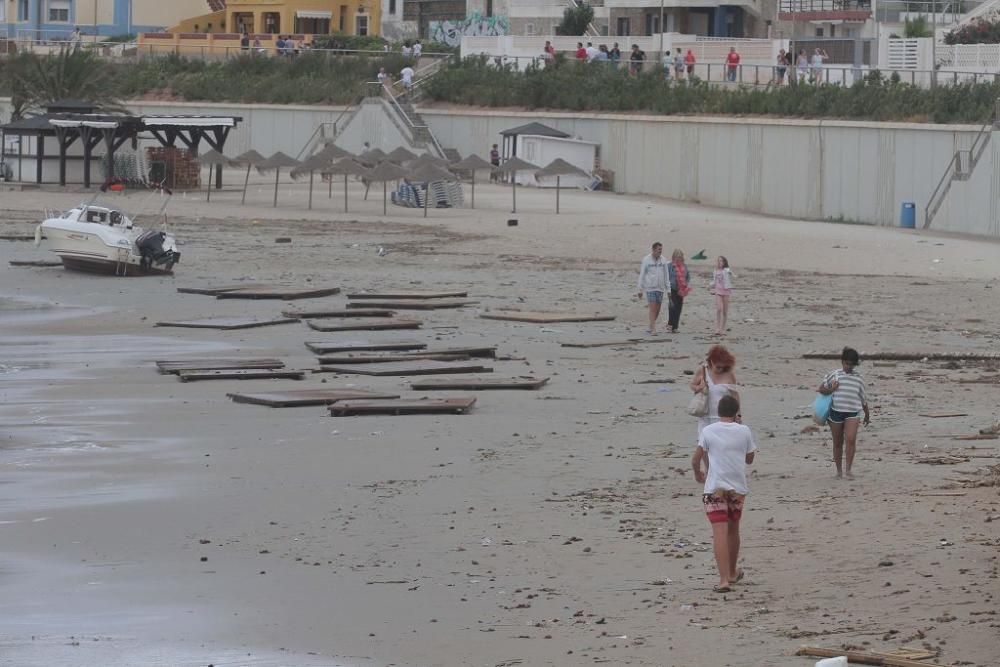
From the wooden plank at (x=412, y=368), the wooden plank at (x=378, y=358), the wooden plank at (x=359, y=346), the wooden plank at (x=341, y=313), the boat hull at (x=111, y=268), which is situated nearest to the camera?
the wooden plank at (x=412, y=368)

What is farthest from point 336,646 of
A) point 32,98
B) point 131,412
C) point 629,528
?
point 32,98

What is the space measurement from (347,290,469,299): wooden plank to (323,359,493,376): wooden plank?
280 inches

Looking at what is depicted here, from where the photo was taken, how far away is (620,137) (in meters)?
62.2

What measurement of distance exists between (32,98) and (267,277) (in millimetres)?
34943

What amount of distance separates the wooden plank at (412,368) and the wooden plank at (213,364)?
696 millimetres

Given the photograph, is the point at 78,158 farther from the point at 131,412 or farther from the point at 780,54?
the point at 131,412

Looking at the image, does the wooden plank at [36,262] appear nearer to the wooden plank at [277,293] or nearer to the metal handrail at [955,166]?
the wooden plank at [277,293]

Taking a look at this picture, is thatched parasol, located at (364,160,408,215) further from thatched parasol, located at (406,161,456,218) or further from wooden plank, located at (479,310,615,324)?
wooden plank, located at (479,310,615,324)

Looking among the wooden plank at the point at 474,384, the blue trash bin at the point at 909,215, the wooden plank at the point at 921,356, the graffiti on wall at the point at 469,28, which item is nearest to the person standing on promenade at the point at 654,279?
the wooden plank at the point at 921,356

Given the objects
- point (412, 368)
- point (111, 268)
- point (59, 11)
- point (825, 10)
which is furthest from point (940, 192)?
point (59, 11)

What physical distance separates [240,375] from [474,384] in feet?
9.30

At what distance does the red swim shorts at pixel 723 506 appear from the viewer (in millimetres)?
10484

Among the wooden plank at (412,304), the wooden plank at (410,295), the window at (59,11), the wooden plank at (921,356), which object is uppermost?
the window at (59,11)

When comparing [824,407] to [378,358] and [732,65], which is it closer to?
[378,358]
